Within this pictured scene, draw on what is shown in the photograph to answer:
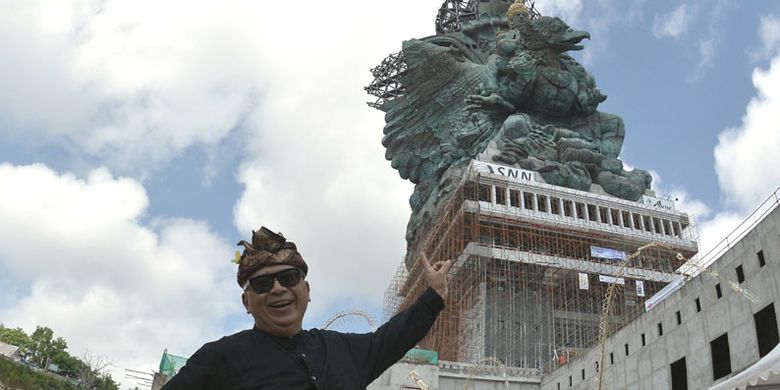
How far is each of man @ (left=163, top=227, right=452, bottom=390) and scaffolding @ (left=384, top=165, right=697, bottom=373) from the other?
46.1 meters

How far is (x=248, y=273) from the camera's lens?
4.48 m

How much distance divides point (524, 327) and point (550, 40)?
26584 mm

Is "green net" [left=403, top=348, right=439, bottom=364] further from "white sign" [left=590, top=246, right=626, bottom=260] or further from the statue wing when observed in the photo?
the statue wing

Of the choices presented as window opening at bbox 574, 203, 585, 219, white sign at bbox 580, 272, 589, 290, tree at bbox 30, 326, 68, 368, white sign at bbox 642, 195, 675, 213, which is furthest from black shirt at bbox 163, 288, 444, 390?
tree at bbox 30, 326, 68, 368

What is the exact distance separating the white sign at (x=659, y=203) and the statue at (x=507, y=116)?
0.78 meters

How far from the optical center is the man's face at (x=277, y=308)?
14.3ft

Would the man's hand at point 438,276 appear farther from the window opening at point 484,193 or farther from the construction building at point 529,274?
the window opening at point 484,193

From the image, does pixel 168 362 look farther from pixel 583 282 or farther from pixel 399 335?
pixel 399 335

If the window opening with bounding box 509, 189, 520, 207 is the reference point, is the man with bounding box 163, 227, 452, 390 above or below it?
below

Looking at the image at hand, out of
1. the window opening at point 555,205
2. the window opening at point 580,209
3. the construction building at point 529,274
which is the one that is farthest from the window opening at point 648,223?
the window opening at point 555,205

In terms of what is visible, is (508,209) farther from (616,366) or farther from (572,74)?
(616,366)

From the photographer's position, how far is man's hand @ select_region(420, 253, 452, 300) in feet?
15.4

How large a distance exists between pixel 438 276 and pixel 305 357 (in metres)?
1.12

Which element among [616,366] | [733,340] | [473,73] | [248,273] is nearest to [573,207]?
[473,73]
